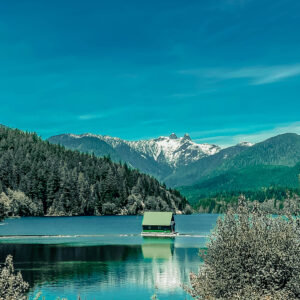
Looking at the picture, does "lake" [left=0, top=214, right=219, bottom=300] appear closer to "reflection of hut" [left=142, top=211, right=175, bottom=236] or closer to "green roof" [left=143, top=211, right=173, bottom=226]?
"reflection of hut" [left=142, top=211, right=175, bottom=236]

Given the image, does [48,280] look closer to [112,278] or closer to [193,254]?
[112,278]

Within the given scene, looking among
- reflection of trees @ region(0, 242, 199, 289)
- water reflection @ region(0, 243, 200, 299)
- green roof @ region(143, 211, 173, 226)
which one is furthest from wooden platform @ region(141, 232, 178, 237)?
reflection of trees @ region(0, 242, 199, 289)

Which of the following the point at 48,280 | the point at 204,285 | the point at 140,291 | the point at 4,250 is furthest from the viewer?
the point at 4,250

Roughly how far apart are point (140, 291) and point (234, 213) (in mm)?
26072

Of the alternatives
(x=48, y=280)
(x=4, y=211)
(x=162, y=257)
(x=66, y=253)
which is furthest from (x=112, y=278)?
(x=4, y=211)

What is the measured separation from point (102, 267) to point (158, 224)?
70.8m

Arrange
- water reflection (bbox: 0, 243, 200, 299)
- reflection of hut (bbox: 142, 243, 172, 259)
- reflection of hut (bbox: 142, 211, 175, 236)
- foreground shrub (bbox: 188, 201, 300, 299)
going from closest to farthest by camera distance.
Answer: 1. foreground shrub (bbox: 188, 201, 300, 299)
2. water reflection (bbox: 0, 243, 200, 299)
3. reflection of hut (bbox: 142, 243, 172, 259)
4. reflection of hut (bbox: 142, 211, 175, 236)

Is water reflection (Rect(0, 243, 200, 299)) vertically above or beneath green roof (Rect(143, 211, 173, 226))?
beneath

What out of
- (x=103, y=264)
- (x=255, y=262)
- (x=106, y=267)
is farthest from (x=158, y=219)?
(x=255, y=262)

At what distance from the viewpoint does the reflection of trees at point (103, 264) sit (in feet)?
203

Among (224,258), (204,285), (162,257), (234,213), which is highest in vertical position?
(234,213)

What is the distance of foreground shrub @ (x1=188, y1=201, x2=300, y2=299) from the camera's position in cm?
2866

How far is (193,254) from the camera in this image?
297ft

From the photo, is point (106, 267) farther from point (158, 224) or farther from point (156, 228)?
point (156, 228)
